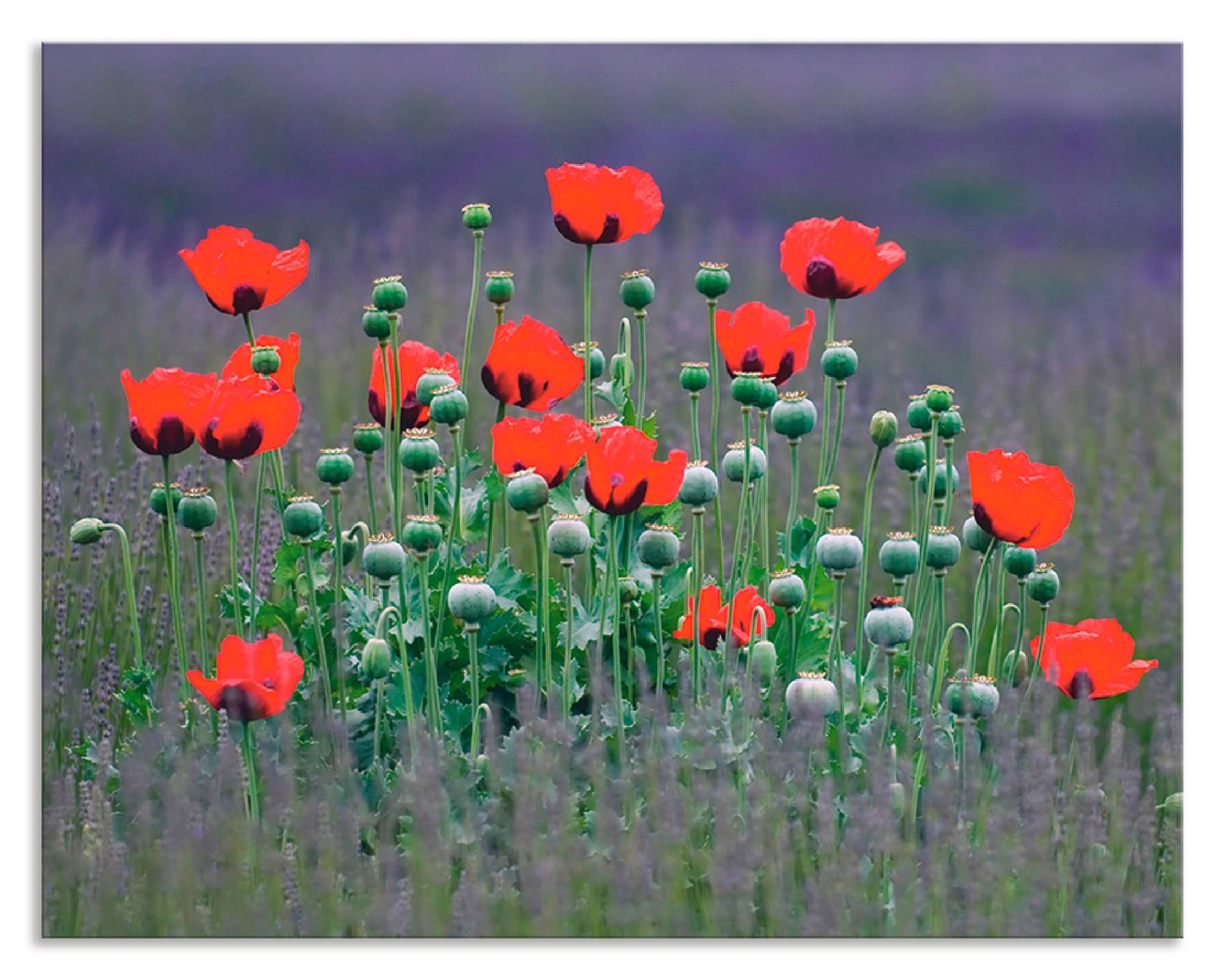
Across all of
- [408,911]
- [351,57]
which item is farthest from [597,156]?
[408,911]

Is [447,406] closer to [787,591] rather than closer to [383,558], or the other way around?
[383,558]

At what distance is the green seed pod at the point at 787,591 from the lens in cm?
276

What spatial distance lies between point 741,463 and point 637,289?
0.30 meters

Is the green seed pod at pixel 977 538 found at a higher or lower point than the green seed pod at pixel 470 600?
higher

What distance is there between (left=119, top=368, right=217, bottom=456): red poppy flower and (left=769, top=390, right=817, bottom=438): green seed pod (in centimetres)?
78

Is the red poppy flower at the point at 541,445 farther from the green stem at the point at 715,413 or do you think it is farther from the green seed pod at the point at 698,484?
the green stem at the point at 715,413

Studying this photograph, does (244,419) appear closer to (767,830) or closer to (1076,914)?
(767,830)

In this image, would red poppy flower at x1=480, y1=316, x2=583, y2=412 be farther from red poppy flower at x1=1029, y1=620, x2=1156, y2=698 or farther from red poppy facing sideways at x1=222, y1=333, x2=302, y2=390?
red poppy flower at x1=1029, y1=620, x2=1156, y2=698

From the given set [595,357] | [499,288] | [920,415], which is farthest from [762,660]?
[499,288]

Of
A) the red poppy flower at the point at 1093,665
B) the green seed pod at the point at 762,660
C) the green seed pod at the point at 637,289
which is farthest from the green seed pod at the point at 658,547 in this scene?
the red poppy flower at the point at 1093,665

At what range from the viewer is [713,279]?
2.93m

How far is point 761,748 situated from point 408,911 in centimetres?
53

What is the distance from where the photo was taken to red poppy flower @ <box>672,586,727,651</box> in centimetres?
293

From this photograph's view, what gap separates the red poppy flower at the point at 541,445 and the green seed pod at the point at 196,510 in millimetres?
415
